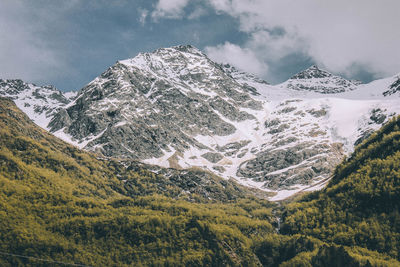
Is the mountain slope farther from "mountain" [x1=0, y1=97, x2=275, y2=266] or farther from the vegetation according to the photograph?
"mountain" [x1=0, y1=97, x2=275, y2=266]

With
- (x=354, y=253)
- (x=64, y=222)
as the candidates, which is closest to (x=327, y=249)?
(x=354, y=253)

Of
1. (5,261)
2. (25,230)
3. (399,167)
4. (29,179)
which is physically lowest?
(5,261)

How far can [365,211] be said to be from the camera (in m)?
173

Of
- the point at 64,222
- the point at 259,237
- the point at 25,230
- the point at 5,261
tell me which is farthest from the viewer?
the point at 259,237

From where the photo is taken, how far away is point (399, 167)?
178m

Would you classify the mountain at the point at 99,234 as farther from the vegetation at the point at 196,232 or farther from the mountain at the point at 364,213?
the mountain at the point at 364,213

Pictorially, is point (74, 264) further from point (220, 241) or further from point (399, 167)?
point (399, 167)

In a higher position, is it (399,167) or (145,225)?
(399,167)

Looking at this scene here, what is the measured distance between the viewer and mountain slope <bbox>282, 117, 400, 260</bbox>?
522 feet

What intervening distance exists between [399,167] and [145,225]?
399 feet

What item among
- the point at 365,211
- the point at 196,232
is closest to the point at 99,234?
the point at 196,232

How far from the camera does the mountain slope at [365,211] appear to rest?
522 ft

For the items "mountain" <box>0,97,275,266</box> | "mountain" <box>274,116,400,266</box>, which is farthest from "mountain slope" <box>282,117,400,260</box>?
"mountain" <box>0,97,275,266</box>

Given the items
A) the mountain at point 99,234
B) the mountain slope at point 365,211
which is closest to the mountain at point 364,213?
the mountain slope at point 365,211
